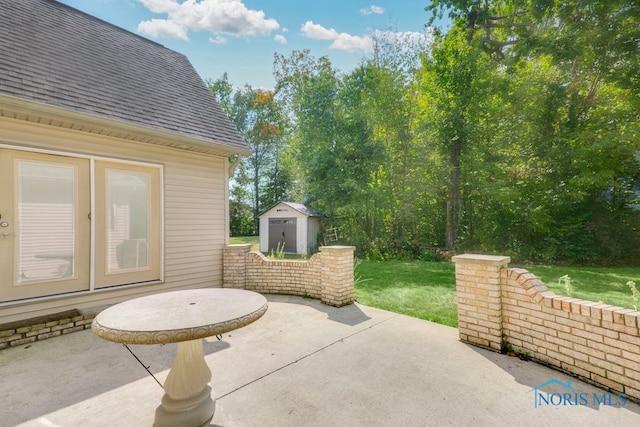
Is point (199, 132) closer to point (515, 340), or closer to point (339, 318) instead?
point (339, 318)

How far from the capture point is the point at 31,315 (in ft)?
11.1

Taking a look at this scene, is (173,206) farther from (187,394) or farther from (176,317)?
(187,394)

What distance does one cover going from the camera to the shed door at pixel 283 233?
13.1m

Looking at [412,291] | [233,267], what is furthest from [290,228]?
[412,291]

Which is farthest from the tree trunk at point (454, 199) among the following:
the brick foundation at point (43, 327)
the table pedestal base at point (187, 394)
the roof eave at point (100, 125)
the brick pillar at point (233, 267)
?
the brick foundation at point (43, 327)

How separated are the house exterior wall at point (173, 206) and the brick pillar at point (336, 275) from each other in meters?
2.17

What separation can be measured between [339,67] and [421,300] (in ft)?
46.8

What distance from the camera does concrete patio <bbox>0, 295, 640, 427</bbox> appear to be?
195 centimetres

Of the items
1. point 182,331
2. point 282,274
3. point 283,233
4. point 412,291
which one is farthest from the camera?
point 283,233

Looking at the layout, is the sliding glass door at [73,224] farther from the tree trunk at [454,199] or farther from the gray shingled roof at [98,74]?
the tree trunk at [454,199]

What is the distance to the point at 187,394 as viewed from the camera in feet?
6.31

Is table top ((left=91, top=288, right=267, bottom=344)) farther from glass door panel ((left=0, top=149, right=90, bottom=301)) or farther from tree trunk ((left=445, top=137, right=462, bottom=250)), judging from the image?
tree trunk ((left=445, top=137, right=462, bottom=250))

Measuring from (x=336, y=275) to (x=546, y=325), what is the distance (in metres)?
2.64

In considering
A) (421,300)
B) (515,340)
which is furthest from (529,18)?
(515,340)
